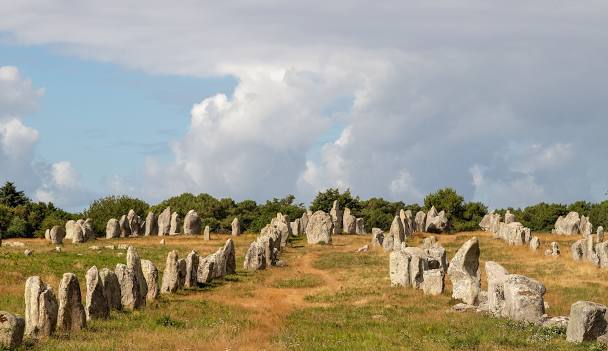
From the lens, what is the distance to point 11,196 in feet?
373

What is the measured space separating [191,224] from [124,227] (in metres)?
7.92

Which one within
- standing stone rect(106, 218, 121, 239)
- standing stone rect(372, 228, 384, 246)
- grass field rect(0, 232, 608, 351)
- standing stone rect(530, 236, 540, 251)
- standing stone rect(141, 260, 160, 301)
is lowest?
grass field rect(0, 232, 608, 351)

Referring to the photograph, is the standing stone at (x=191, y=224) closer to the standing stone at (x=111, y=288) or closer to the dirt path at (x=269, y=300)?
the dirt path at (x=269, y=300)

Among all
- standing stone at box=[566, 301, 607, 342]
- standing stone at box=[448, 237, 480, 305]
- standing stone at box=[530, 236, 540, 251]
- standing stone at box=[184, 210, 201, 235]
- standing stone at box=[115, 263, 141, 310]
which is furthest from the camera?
standing stone at box=[184, 210, 201, 235]

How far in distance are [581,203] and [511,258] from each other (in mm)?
64377

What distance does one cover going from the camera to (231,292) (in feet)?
136

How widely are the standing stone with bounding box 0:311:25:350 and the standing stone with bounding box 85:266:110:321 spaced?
619cm

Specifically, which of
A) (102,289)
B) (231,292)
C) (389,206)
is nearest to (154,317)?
(102,289)

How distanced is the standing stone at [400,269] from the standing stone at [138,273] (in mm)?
15610

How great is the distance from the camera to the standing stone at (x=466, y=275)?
37.1m

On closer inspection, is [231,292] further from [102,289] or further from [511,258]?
[511,258]

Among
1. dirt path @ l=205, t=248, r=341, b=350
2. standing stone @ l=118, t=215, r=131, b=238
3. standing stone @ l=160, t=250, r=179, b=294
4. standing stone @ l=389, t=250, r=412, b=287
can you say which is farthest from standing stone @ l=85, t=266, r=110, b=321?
standing stone @ l=118, t=215, r=131, b=238

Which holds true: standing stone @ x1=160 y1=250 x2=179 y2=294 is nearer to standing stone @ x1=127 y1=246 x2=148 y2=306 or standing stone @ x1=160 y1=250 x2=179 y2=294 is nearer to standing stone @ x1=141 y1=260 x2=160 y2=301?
standing stone @ x1=141 y1=260 x2=160 y2=301

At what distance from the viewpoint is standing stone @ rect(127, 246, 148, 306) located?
34125 millimetres
